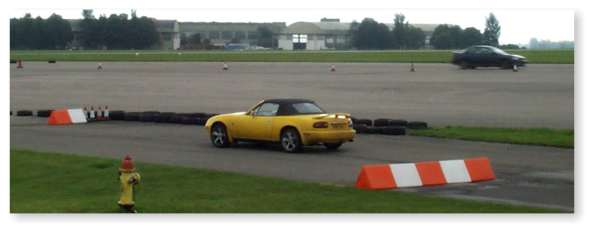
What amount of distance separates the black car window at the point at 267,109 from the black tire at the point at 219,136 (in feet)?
2.87

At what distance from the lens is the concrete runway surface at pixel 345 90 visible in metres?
31.4

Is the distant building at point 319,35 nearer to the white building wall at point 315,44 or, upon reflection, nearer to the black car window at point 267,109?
the white building wall at point 315,44

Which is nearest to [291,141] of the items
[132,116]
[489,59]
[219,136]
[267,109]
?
[267,109]

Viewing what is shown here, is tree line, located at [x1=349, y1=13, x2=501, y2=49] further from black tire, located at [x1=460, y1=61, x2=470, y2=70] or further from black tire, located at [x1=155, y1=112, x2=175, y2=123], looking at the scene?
black tire, located at [x1=460, y1=61, x2=470, y2=70]

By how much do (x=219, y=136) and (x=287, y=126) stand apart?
2016 mm

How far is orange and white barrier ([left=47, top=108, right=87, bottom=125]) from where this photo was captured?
2928cm

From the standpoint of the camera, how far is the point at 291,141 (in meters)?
21.7

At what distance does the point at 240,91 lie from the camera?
41750 mm

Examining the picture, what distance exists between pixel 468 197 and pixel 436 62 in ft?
149

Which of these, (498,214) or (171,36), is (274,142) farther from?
(498,214)

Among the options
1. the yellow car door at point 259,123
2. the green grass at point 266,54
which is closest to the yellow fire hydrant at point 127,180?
the green grass at point 266,54

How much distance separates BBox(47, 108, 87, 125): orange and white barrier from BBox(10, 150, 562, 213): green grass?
32.9 ft

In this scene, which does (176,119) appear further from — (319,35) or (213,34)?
(319,35)

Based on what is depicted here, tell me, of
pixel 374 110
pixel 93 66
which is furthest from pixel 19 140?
pixel 93 66
